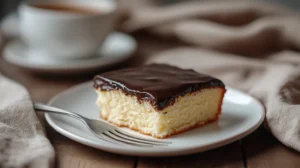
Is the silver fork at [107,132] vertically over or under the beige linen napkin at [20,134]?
under

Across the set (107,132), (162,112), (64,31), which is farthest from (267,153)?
(64,31)

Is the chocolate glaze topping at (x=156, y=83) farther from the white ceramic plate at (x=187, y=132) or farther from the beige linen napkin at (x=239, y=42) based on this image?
the beige linen napkin at (x=239, y=42)

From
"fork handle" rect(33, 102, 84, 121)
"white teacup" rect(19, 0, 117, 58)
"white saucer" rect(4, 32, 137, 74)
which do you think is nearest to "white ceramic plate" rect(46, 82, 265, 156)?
"fork handle" rect(33, 102, 84, 121)

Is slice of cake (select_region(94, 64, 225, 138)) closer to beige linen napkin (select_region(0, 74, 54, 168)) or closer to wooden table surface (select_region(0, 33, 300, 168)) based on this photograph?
wooden table surface (select_region(0, 33, 300, 168))

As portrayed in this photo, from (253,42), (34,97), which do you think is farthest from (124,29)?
(34,97)

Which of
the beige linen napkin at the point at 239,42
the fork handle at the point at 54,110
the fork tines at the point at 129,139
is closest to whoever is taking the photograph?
the fork tines at the point at 129,139

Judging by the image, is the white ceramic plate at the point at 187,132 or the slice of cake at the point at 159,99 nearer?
the white ceramic plate at the point at 187,132

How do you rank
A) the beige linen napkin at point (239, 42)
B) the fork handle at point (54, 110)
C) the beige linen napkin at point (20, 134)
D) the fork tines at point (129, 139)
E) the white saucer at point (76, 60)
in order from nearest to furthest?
the beige linen napkin at point (20, 134)
the fork tines at point (129, 139)
the fork handle at point (54, 110)
the beige linen napkin at point (239, 42)
the white saucer at point (76, 60)

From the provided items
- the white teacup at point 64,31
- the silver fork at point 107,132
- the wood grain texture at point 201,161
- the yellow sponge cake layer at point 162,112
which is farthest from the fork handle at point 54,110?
the white teacup at point 64,31
